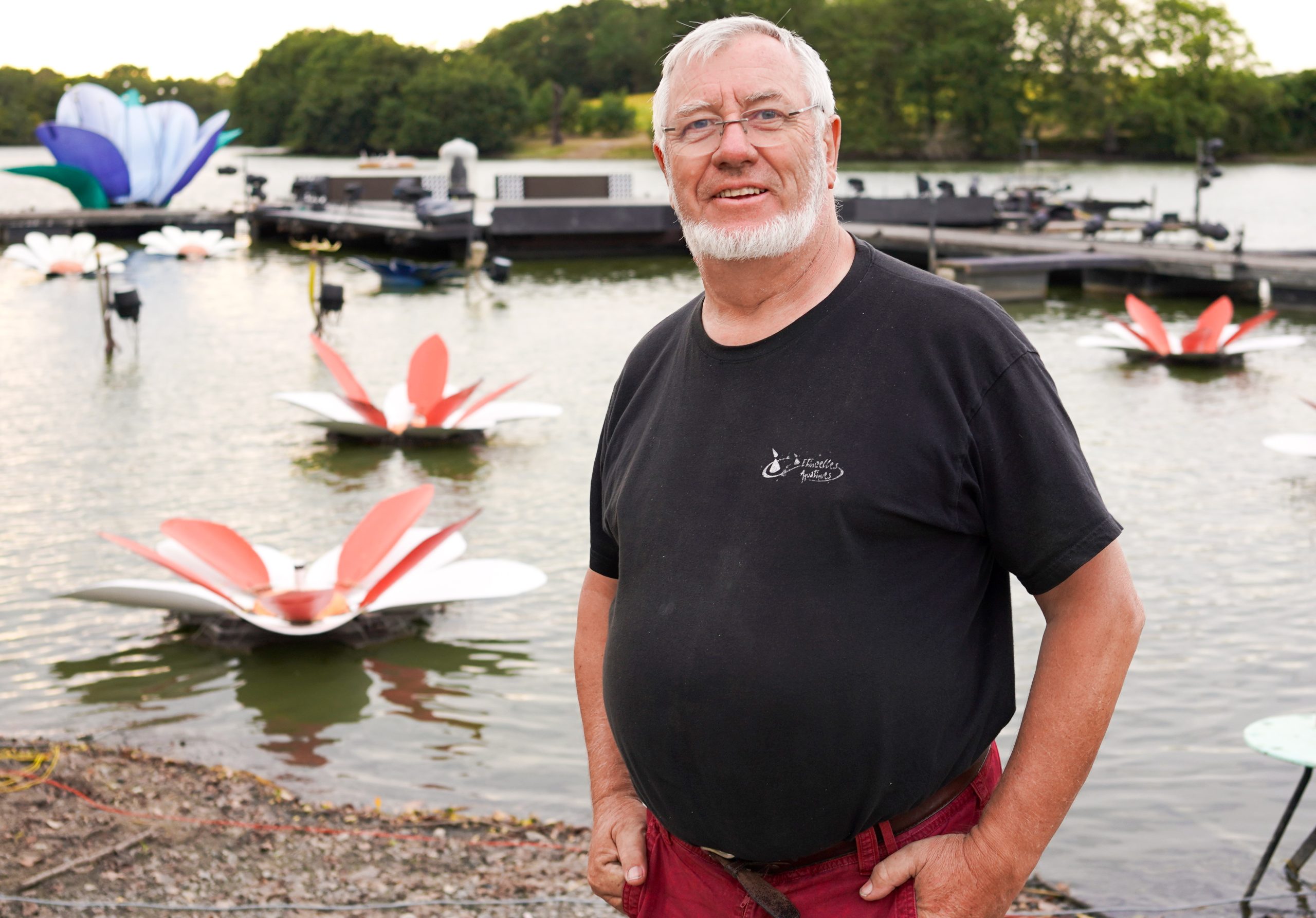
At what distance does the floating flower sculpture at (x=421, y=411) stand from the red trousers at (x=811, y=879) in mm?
8384

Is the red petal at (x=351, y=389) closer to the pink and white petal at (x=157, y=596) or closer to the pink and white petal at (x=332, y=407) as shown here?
the pink and white petal at (x=332, y=407)

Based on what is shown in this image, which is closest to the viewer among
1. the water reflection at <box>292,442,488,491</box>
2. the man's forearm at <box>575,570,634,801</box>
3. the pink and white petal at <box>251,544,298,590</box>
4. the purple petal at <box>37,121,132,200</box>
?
the man's forearm at <box>575,570,634,801</box>

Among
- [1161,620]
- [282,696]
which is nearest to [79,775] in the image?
[282,696]

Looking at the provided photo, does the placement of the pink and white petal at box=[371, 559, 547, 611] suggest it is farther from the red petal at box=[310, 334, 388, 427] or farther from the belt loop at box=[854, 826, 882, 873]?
the belt loop at box=[854, 826, 882, 873]

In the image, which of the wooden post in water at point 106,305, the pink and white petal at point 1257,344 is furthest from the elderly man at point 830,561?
the wooden post in water at point 106,305

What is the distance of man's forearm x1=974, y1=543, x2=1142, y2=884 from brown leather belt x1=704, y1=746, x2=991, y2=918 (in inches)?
3.4

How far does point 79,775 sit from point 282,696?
4.27 ft

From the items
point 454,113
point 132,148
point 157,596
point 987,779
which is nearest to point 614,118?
point 454,113

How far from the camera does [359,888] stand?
3877 millimetres

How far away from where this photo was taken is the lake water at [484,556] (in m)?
5.08

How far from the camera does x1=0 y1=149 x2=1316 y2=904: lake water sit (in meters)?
5.08

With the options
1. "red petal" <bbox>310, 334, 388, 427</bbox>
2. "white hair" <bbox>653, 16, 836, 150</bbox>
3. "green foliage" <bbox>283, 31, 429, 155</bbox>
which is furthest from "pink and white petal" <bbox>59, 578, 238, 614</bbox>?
"green foliage" <bbox>283, 31, 429, 155</bbox>

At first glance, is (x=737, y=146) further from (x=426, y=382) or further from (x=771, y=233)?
(x=426, y=382)

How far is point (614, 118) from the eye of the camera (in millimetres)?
100062
